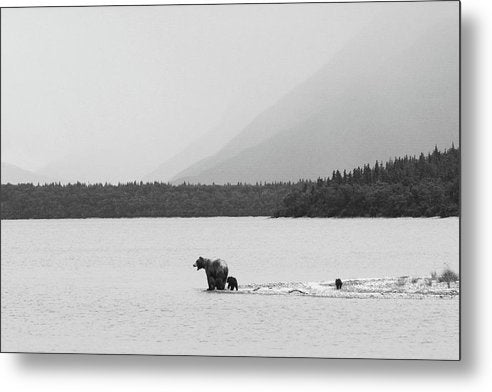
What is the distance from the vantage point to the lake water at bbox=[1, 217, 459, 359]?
5.27m

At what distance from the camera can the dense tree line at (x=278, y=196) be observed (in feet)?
17.3

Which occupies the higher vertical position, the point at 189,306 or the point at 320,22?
the point at 320,22

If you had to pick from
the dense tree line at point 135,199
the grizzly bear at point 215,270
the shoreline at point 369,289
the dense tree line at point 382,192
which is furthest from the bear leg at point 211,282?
the dense tree line at point 382,192

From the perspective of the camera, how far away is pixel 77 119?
18.2 feet

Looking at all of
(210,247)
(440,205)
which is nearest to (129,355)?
(210,247)

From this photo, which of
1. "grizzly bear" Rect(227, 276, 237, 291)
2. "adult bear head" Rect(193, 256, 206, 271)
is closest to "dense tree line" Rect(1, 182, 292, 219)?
"adult bear head" Rect(193, 256, 206, 271)

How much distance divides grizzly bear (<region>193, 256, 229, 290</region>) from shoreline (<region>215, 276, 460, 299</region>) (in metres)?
Answer: 0.09

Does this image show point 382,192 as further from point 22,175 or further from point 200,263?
point 22,175

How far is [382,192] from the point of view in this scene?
17.7 ft

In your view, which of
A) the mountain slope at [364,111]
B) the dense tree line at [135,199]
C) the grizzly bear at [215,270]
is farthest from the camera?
the dense tree line at [135,199]

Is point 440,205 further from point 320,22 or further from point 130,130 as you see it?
point 130,130

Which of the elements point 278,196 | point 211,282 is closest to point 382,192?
point 278,196

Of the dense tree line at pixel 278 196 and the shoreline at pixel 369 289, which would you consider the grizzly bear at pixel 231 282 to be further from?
the dense tree line at pixel 278 196

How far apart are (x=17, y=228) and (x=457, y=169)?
276 centimetres
